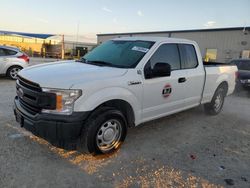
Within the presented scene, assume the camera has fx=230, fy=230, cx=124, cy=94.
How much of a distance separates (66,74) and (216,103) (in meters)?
4.44

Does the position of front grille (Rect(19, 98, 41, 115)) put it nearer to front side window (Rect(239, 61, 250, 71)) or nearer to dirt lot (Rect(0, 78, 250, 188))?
dirt lot (Rect(0, 78, 250, 188))

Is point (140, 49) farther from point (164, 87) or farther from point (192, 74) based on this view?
point (192, 74)

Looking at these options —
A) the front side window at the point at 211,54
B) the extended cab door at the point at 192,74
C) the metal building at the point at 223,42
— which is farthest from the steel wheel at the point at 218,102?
the front side window at the point at 211,54

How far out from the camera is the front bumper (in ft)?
9.83

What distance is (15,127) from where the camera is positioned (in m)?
4.41

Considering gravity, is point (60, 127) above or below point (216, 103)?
above

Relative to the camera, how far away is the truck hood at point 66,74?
3.05m

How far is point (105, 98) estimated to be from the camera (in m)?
3.28

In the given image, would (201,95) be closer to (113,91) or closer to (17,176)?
(113,91)

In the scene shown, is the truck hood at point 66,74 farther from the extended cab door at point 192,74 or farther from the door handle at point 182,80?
the extended cab door at point 192,74

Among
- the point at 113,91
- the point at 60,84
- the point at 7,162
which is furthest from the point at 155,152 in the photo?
the point at 7,162

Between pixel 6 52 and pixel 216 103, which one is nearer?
pixel 216 103

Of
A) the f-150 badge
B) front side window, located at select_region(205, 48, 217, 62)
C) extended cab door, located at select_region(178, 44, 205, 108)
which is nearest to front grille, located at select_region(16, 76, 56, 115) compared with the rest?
the f-150 badge

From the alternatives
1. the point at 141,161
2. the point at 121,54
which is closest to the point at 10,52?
the point at 121,54
